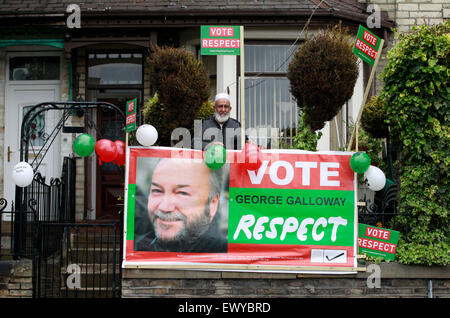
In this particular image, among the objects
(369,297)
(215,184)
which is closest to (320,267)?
(369,297)

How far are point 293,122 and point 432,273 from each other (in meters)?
3.29

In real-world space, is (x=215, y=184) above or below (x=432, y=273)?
above

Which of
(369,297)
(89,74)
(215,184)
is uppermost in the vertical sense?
(89,74)

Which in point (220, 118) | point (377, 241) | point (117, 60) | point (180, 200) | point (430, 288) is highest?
point (117, 60)

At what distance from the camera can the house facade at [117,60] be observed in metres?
8.07

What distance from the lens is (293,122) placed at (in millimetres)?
7984

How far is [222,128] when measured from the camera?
5.94 metres

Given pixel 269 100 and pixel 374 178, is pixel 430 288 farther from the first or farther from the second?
pixel 269 100

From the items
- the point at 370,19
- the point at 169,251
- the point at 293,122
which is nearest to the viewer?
the point at 169,251

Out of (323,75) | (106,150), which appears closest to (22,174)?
(106,150)

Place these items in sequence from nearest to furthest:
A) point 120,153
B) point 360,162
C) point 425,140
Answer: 1. point 360,162
2. point 120,153
3. point 425,140

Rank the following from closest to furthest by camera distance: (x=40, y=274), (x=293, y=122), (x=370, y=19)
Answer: (x=40, y=274) < (x=293, y=122) < (x=370, y=19)

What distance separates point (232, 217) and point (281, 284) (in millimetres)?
914

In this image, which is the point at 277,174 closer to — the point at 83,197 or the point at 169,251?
the point at 169,251
